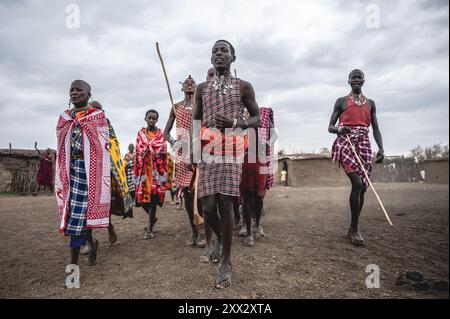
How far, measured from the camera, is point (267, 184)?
14.9 ft

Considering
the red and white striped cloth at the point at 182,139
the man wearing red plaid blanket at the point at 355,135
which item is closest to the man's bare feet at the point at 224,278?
the red and white striped cloth at the point at 182,139

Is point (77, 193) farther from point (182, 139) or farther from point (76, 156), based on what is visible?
point (182, 139)

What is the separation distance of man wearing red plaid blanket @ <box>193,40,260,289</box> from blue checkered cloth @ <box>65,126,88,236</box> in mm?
1155

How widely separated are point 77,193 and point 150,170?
1.70 meters

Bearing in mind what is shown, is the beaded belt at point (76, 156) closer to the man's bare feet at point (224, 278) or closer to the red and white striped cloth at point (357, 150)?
the man's bare feet at point (224, 278)

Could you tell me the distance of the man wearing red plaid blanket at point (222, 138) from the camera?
2.66 metres

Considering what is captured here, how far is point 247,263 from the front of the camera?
298 cm

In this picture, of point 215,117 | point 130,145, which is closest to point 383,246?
point 215,117

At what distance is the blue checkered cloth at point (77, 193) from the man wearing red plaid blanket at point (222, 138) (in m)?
1.16

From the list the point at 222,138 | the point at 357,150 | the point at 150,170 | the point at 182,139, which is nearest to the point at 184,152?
the point at 182,139

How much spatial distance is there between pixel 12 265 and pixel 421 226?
5.62 metres

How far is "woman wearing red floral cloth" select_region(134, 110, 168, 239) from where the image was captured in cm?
449

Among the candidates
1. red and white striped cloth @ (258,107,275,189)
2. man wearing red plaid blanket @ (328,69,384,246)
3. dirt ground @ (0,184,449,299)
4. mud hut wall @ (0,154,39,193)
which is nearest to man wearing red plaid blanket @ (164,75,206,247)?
dirt ground @ (0,184,449,299)

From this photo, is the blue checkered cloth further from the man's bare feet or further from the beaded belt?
the man's bare feet
